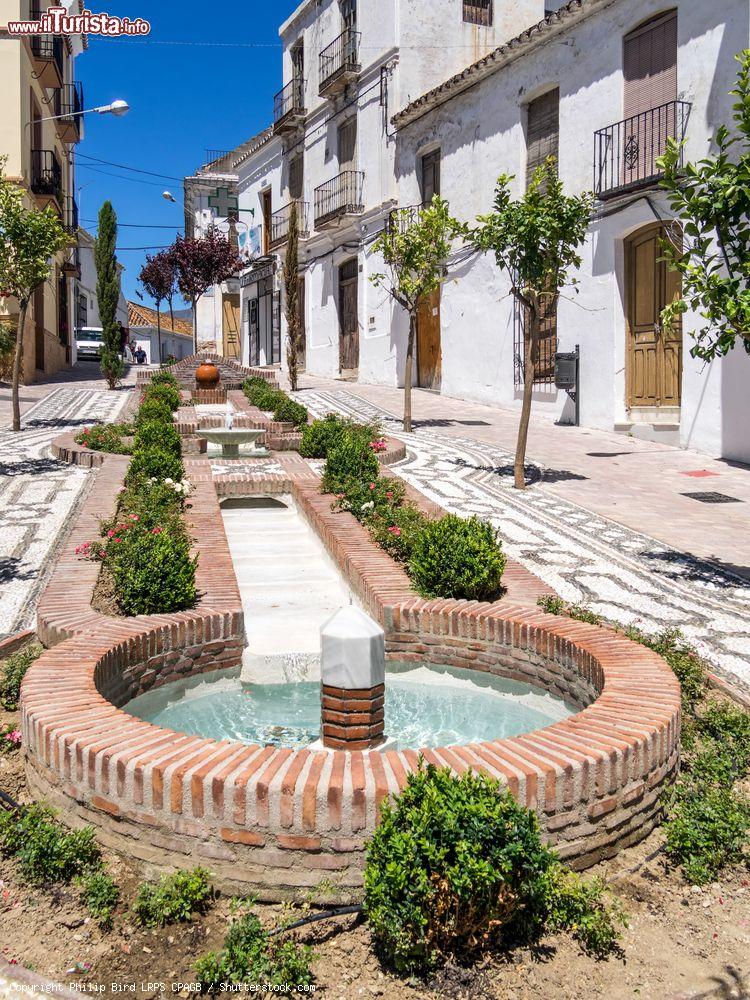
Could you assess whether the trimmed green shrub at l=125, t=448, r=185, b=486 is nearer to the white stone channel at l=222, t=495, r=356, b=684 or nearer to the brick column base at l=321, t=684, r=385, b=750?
the white stone channel at l=222, t=495, r=356, b=684

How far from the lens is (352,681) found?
3668mm

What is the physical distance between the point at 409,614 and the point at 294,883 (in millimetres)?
2493

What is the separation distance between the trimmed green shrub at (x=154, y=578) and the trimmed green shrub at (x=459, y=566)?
60.8 inches

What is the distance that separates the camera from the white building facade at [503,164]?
12.3m

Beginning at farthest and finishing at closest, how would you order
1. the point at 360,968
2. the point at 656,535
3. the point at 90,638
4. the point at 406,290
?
the point at 406,290 → the point at 656,535 → the point at 90,638 → the point at 360,968

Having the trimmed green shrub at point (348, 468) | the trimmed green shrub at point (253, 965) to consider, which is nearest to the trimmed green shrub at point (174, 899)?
the trimmed green shrub at point (253, 965)

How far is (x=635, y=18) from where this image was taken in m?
13.1

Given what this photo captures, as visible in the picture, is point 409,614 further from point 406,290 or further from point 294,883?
point 406,290

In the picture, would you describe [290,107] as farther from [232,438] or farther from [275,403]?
[232,438]

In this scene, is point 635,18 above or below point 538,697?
above

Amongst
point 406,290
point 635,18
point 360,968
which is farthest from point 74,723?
point 635,18

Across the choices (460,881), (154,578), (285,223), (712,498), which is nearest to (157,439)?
(154,578)

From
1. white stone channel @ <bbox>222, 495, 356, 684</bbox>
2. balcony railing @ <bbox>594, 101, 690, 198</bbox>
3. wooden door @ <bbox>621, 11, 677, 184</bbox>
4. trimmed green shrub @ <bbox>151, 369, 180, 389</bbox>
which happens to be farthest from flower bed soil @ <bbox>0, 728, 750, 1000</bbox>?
trimmed green shrub @ <bbox>151, 369, 180, 389</bbox>

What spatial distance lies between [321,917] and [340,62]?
23.7m
